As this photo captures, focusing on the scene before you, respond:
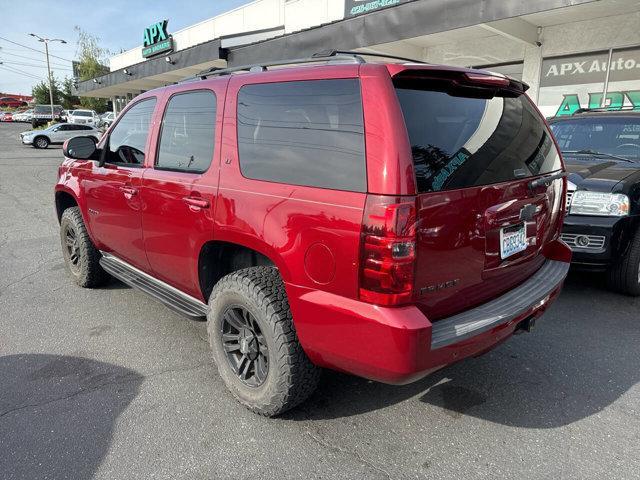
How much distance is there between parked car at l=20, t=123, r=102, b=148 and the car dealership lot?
84.6 feet

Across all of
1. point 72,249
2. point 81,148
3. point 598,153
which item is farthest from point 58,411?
point 598,153

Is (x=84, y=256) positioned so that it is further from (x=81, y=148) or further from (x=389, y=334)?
(x=389, y=334)

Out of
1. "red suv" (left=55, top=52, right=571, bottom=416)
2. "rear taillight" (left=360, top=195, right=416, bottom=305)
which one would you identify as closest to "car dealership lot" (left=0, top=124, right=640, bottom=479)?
"red suv" (left=55, top=52, right=571, bottom=416)

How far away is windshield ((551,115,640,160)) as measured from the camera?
5.06m

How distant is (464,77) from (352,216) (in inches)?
37.8

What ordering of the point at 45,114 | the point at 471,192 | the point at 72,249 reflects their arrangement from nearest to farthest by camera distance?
the point at 471,192 < the point at 72,249 < the point at 45,114

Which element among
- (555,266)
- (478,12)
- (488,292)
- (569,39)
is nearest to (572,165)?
(555,266)

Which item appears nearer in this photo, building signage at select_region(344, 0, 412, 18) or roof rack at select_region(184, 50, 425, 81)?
roof rack at select_region(184, 50, 425, 81)

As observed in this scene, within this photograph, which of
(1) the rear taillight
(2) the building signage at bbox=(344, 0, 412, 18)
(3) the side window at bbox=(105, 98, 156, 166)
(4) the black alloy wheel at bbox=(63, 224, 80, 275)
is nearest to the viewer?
(1) the rear taillight

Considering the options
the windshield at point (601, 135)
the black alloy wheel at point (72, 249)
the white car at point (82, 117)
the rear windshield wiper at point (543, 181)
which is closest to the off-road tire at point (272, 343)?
the rear windshield wiper at point (543, 181)

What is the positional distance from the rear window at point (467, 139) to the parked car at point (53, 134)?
89.4ft

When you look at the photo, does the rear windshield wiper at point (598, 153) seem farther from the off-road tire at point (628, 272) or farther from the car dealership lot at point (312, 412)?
the car dealership lot at point (312, 412)

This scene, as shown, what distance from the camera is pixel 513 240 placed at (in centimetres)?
253

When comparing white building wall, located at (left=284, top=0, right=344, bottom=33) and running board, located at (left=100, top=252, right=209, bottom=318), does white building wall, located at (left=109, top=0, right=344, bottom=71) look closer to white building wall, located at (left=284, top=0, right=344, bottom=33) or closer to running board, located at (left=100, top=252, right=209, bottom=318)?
white building wall, located at (left=284, top=0, right=344, bottom=33)
